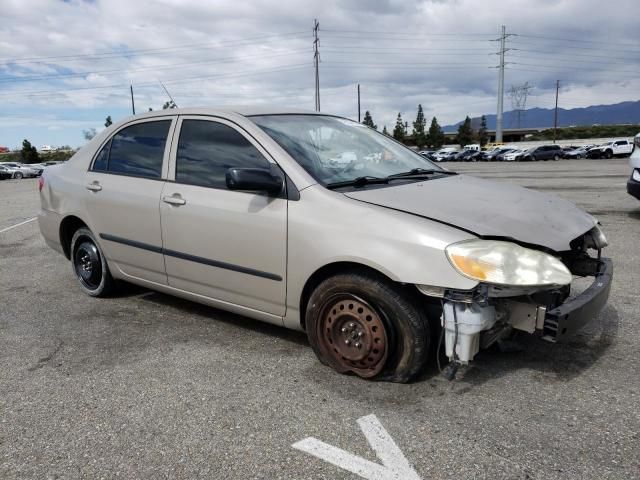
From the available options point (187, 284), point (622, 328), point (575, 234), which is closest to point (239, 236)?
point (187, 284)

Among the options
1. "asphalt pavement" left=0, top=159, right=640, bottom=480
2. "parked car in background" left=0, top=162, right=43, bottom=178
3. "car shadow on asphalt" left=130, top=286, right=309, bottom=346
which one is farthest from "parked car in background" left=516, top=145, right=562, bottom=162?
"car shadow on asphalt" left=130, top=286, right=309, bottom=346

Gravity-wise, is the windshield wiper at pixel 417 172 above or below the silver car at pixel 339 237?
above

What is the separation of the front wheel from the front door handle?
121 centimetres

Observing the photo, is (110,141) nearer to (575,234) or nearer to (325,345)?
(325,345)

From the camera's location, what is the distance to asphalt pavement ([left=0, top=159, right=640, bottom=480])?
7.40 feet

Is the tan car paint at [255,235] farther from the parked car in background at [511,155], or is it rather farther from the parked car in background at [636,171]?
the parked car in background at [511,155]

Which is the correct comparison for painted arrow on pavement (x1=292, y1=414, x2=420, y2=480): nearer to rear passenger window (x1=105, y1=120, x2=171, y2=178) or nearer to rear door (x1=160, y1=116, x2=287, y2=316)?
rear door (x1=160, y1=116, x2=287, y2=316)

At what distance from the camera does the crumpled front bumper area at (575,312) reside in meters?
2.55

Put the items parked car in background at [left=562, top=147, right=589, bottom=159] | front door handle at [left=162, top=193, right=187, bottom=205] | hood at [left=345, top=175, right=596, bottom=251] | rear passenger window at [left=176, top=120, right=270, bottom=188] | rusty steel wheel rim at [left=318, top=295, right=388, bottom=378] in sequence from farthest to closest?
parked car in background at [left=562, top=147, right=589, bottom=159]
front door handle at [left=162, top=193, right=187, bottom=205]
rear passenger window at [left=176, top=120, right=270, bottom=188]
rusty steel wheel rim at [left=318, top=295, right=388, bottom=378]
hood at [left=345, top=175, right=596, bottom=251]

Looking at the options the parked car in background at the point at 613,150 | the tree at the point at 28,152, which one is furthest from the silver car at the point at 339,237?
the tree at the point at 28,152

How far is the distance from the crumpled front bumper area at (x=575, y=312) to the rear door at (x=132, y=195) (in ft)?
8.62

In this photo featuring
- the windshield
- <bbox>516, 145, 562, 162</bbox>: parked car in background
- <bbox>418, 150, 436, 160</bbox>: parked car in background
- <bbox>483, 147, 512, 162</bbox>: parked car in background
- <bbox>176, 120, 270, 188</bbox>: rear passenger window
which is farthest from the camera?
<bbox>483, 147, 512, 162</bbox>: parked car in background

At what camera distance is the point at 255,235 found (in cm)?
322

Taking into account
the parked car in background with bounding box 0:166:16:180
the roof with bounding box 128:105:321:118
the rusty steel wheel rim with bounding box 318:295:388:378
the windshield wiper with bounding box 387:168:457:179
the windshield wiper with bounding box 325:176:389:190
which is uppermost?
the roof with bounding box 128:105:321:118
